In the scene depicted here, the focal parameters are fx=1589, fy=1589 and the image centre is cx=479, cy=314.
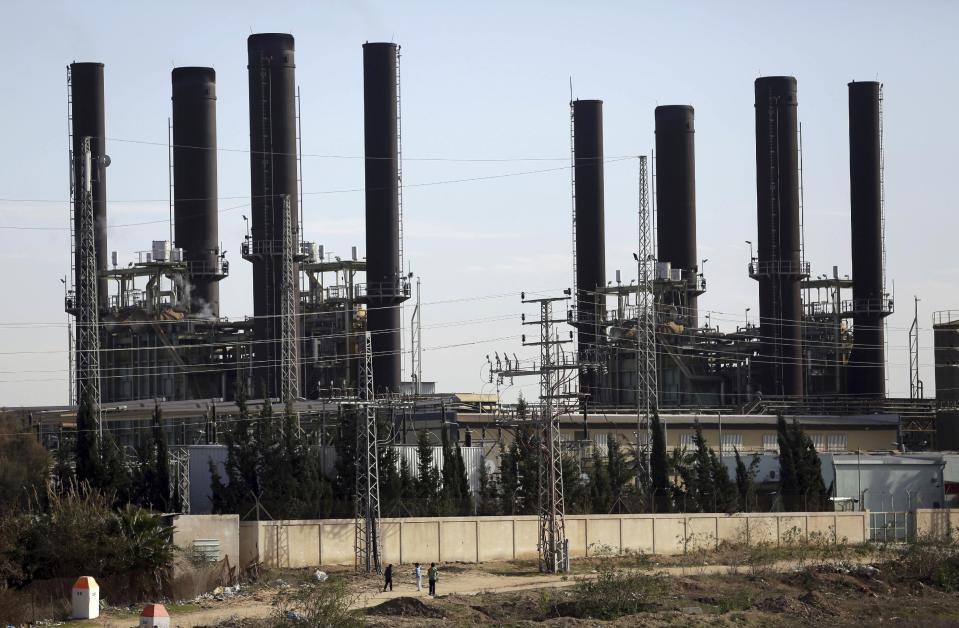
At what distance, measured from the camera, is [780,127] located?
8362 centimetres

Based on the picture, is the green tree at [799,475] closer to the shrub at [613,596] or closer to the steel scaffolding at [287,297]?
the shrub at [613,596]

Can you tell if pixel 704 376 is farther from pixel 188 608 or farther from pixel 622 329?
pixel 188 608

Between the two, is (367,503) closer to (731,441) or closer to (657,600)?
(657,600)

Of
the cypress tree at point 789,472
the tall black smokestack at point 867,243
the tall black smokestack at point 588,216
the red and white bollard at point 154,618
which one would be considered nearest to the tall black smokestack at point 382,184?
the tall black smokestack at point 588,216

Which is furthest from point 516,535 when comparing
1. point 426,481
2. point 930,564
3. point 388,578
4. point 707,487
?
point 930,564

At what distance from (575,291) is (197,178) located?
2184 cm

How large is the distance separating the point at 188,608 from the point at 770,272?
49679mm

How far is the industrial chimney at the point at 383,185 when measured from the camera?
78.2 metres

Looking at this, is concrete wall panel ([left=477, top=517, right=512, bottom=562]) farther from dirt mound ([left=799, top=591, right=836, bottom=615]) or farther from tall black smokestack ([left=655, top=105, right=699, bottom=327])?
tall black smokestack ([left=655, top=105, right=699, bottom=327])

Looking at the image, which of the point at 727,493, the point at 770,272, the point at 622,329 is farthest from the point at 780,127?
the point at 727,493

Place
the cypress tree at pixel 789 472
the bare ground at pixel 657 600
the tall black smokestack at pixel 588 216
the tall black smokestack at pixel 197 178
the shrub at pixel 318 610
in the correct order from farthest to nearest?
the tall black smokestack at pixel 588 216 < the tall black smokestack at pixel 197 178 < the cypress tree at pixel 789 472 < the bare ground at pixel 657 600 < the shrub at pixel 318 610

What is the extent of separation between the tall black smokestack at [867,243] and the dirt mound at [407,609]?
48.4 meters

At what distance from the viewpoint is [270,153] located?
79.1 meters

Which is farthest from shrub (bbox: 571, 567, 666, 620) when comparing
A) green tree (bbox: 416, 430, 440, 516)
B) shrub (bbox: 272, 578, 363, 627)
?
green tree (bbox: 416, 430, 440, 516)
